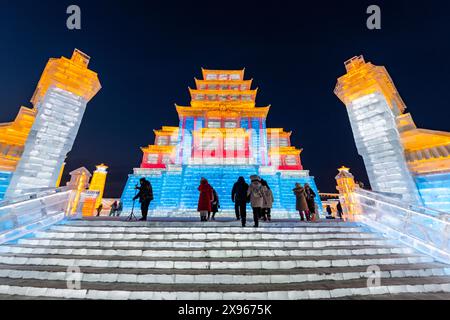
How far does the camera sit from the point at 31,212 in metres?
5.75

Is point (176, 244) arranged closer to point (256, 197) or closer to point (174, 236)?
point (174, 236)

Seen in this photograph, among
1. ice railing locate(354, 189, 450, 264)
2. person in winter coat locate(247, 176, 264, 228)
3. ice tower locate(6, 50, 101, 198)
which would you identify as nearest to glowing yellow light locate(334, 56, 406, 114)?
ice railing locate(354, 189, 450, 264)

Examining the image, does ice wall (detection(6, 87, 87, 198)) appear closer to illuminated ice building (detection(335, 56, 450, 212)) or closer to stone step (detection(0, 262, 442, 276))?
stone step (detection(0, 262, 442, 276))

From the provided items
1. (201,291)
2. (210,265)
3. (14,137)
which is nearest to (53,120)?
(14,137)

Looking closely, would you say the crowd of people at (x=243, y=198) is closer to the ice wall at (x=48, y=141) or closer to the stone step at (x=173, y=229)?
the stone step at (x=173, y=229)

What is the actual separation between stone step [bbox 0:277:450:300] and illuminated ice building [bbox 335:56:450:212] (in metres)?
6.56

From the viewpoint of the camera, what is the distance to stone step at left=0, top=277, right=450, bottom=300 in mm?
3118

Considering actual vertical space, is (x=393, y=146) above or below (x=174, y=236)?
above

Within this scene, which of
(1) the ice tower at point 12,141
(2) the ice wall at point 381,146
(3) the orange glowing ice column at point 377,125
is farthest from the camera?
(3) the orange glowing ice column at point 377,125

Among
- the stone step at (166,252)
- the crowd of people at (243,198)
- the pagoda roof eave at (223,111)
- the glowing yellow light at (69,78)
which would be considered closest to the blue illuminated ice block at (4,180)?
the glowing yellow light at (69,78)

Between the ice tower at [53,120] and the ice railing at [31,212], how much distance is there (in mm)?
1910

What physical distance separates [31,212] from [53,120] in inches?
204

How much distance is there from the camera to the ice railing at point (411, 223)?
4680 mm

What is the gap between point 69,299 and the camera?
305cm
